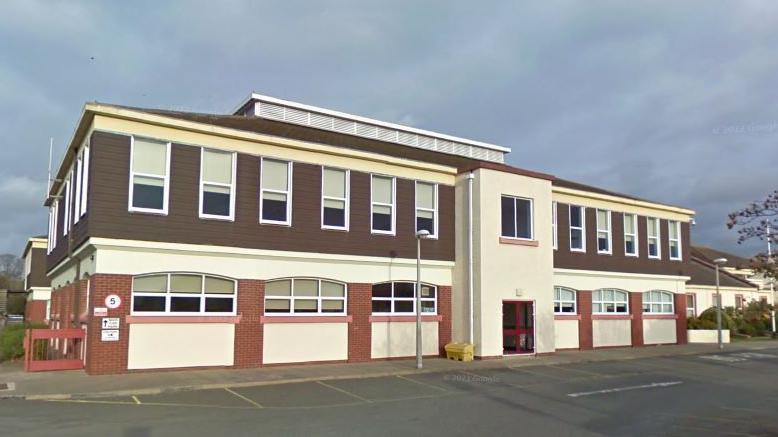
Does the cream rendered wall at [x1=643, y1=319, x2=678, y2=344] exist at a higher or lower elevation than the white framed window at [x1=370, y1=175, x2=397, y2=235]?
lower

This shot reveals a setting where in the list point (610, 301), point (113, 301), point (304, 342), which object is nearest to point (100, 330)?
point (113, 301)

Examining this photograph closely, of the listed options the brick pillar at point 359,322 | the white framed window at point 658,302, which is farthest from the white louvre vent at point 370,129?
the white framed window at point 658,302

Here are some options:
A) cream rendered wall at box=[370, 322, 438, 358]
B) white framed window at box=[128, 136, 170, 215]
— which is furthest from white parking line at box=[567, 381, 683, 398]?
white framed window at box=[128, 136, 170, 215]

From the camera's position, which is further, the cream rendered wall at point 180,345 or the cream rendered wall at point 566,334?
the cream rendered wall at point 566,334

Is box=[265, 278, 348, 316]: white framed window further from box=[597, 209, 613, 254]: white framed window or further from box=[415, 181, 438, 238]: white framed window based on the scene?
box=[597, 209, 613, 254]: white framed window

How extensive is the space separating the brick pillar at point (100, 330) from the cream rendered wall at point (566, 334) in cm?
1690

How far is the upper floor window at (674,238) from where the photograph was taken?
33.2m

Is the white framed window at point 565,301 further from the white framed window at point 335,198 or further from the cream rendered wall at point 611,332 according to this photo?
the white framed window at point 335,198

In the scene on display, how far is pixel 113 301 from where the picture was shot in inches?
675

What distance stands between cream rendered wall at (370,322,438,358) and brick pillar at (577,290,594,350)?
8.04 meters

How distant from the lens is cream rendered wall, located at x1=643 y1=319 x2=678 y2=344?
31094 millimetres

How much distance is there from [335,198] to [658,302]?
61.6ft

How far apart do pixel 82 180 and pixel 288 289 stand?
6.96m

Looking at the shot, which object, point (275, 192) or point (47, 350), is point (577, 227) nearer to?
point (275, 192)
